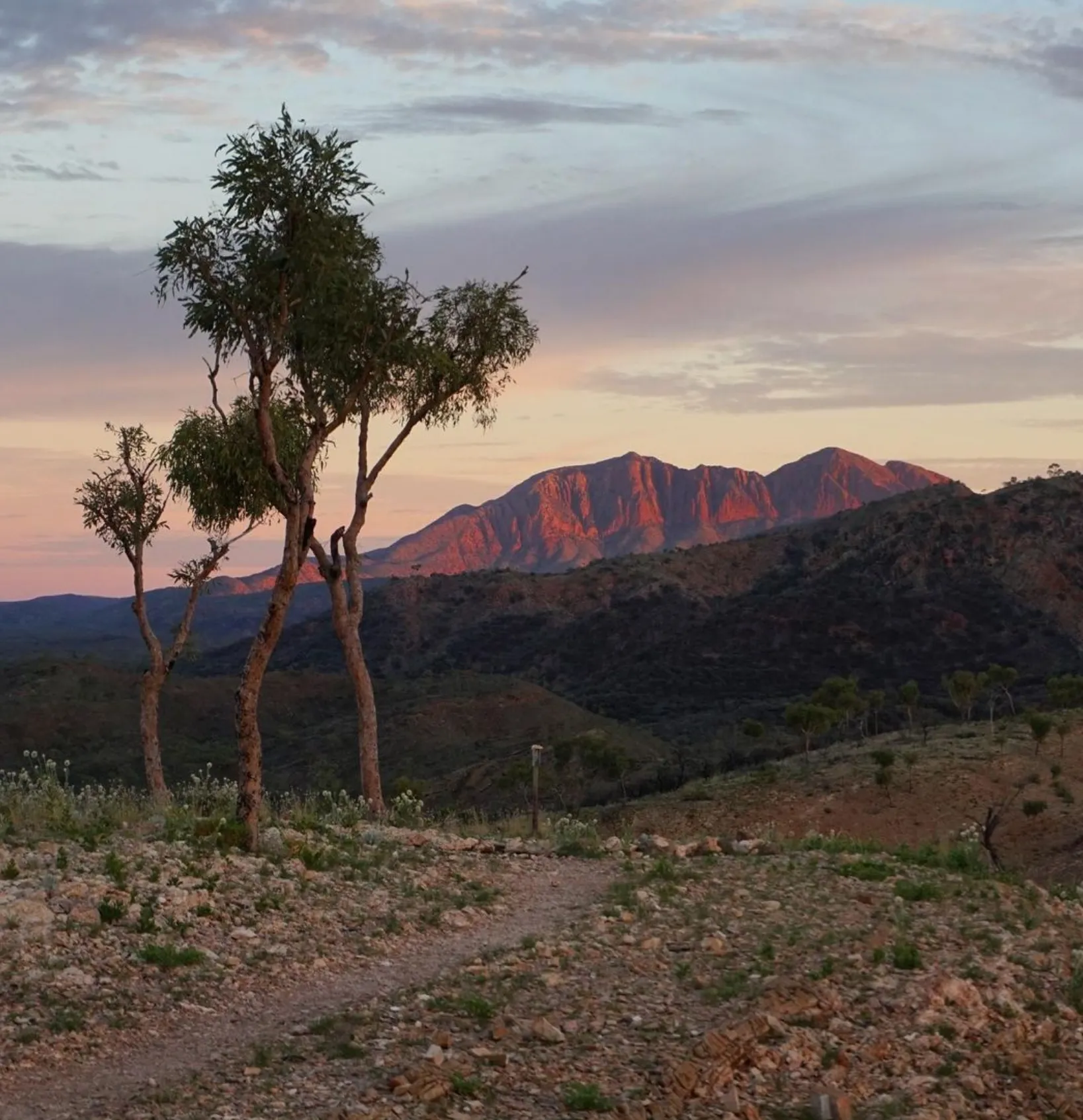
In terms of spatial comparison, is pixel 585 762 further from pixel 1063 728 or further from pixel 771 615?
A: pixel 771 615

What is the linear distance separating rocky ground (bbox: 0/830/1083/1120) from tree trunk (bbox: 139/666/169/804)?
10.0 m

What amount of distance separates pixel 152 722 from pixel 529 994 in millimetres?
16336

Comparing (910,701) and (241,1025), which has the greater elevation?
(241,1025)

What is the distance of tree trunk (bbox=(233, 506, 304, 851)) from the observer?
15031 millimetres

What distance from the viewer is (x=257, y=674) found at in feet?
51.1

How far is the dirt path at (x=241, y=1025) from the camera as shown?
7.89 metres

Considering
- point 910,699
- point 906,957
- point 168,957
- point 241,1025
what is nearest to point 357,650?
point 168,957

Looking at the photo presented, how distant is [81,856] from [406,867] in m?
3.39

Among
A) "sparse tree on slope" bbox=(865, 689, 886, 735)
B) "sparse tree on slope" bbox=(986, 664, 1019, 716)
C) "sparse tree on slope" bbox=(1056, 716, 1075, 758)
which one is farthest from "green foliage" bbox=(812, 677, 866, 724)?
"sparse tree on slope" bbox=(1056, 716, 1075, 758)

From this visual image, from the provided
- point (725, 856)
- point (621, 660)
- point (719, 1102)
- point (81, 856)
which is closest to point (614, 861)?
point (725, 856)

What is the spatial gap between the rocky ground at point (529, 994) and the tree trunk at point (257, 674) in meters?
0.84

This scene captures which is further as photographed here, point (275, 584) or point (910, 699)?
point (910, 699)

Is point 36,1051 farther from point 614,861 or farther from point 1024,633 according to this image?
point 1024,633

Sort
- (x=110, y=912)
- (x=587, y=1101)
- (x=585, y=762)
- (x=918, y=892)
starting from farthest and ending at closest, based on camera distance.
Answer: (x=585, y=762), (x=918, y=892), (x=110, y=912), (x=587, y=1101)
